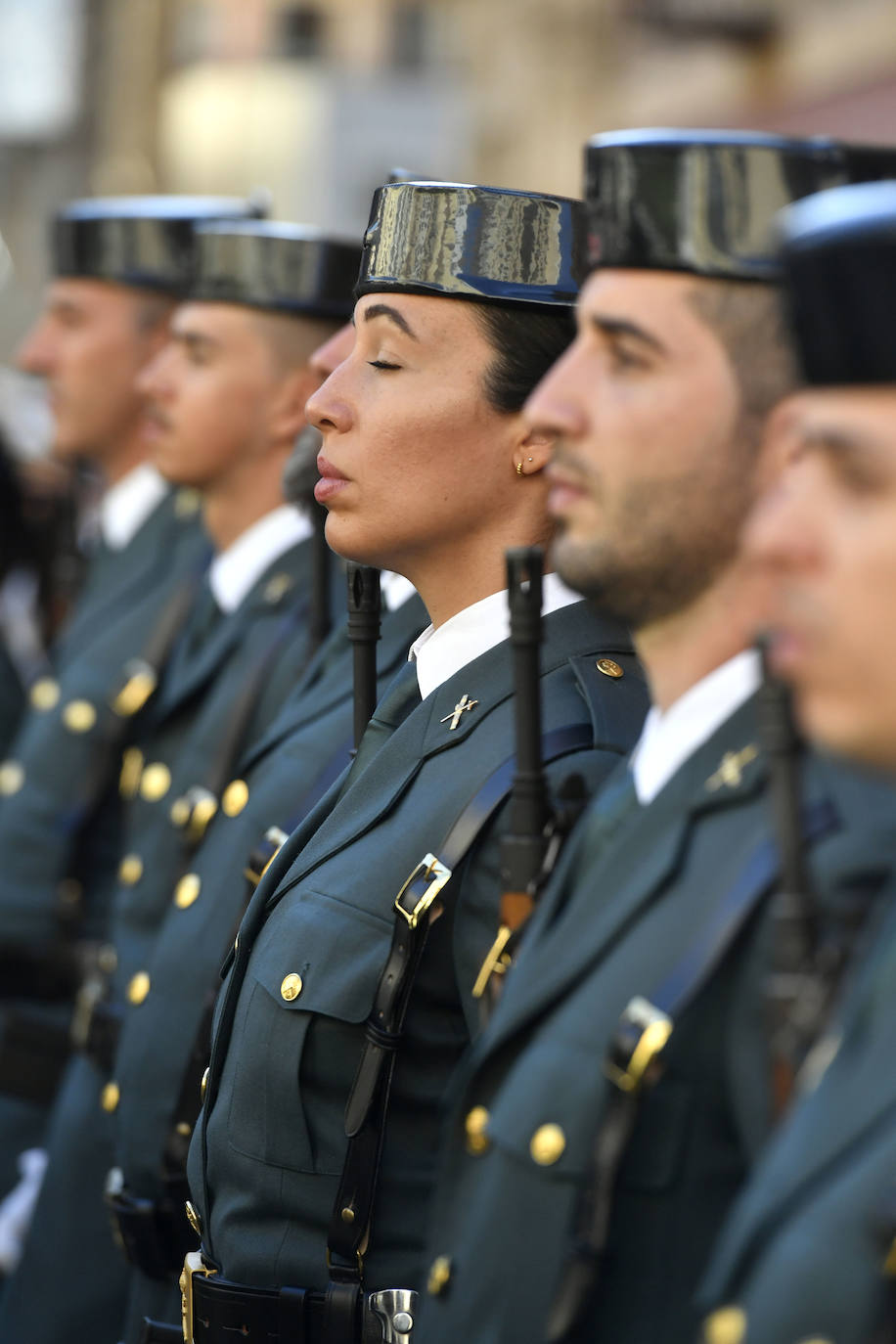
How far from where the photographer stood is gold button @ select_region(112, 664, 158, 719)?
506cm

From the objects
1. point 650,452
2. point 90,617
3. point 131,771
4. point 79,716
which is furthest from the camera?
point 90,617

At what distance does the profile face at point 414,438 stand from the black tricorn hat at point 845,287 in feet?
3.63

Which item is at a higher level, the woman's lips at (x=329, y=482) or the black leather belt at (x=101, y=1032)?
the woman's lips at (x=329, y=482)

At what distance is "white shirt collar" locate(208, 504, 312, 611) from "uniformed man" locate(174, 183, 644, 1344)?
5.10 ft

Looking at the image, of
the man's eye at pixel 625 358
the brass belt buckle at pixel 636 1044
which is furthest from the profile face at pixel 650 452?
the brass belt buckle at pixel 636 1044

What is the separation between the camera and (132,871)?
4352 millimetres

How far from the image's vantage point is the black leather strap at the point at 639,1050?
1.94m

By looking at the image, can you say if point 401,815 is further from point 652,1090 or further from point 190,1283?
point 652,1090

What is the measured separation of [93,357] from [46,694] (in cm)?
117

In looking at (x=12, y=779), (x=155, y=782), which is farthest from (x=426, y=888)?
(x=12, y=779)

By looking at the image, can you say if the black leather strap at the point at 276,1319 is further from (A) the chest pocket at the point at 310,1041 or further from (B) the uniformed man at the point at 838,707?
(B) the uniformed man at the point at 838,707

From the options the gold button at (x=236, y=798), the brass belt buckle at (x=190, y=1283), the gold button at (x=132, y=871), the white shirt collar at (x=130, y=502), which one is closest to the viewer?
the brass belt buckle at (x=190, y=1283)

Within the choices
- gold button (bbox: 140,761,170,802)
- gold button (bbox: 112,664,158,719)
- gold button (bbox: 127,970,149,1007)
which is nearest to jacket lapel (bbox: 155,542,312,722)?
gold button (bbox: 140,761,170,802)

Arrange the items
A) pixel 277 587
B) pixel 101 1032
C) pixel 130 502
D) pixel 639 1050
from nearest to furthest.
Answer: pixel 639 1050 → pixel 101 1032 → pixel 277 587 → pixel 130 502
